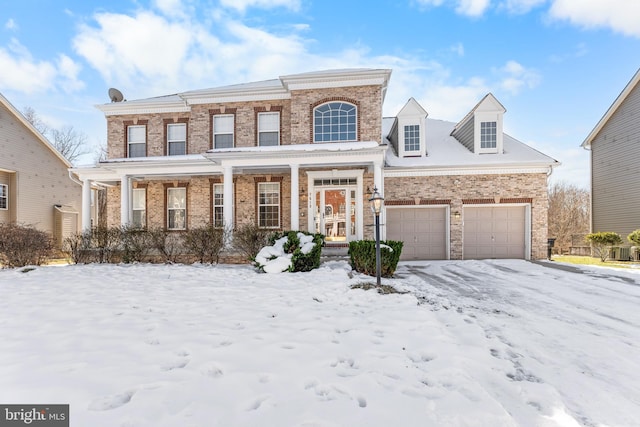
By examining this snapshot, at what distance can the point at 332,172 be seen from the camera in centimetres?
1163

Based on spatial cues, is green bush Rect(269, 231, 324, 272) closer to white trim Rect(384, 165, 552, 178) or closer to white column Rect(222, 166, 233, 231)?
white column Rect(222, 166, 233, 231)

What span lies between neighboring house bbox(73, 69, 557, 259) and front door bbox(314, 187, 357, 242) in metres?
0.04

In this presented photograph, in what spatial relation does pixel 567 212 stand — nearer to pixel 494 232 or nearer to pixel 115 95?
pixel 494 232

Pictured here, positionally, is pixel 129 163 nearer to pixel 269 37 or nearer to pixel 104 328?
pixel 269 37

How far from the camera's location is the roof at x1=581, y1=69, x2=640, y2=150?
12633 mm

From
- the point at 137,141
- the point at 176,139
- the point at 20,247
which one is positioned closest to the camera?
the point at 20,247

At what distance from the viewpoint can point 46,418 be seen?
6.63ft

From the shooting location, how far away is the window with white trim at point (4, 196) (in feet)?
47.8

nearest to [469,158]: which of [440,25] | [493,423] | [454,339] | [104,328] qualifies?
[440,25]

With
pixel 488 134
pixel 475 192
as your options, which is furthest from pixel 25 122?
pixel 488 134

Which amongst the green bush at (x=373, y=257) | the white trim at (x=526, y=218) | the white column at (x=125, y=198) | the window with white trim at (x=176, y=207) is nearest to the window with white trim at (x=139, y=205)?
the window with white trim at (x=176, y=207)

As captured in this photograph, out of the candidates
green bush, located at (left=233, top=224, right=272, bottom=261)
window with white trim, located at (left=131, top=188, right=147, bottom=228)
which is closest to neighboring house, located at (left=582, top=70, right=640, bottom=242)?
green bush, located at (left=233, top=224, right=272, bottom=261)

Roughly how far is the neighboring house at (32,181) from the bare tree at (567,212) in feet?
110

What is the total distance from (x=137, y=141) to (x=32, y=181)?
7449 mm
